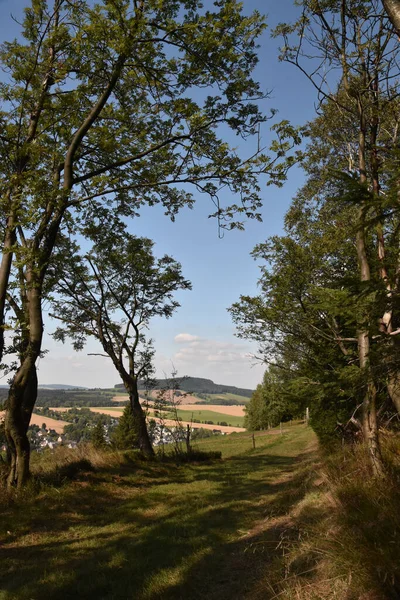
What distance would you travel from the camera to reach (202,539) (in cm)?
573

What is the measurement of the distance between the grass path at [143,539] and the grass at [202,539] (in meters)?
0.02

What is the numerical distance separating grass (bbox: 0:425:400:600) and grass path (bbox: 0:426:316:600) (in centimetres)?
2

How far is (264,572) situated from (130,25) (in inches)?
385

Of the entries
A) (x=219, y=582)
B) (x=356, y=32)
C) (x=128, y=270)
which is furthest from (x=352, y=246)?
(x=128, y=270)

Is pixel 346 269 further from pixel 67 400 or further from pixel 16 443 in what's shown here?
pixel 67 400

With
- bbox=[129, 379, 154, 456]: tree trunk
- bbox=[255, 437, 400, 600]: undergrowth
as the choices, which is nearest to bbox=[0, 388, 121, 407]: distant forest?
bbox=[129, 379, 154, 456]: tree trunk

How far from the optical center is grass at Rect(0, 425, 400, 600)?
3.48 m

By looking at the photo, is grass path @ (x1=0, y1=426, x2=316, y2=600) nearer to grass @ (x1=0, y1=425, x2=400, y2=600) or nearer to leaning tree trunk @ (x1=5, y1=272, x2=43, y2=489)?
grass @ (x1=0, y1=425, x2=400, y2=600)

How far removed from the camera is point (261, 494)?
8.70 metres

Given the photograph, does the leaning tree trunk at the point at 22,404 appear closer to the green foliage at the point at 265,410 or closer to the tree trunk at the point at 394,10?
the tree trunk at the point at 394,10

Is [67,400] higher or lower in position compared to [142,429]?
lower

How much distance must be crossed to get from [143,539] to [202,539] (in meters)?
0.99

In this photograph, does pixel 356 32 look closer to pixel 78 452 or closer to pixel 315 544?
pixel 315 544

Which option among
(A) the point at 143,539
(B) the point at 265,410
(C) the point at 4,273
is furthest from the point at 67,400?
(A) the point at 143,539
